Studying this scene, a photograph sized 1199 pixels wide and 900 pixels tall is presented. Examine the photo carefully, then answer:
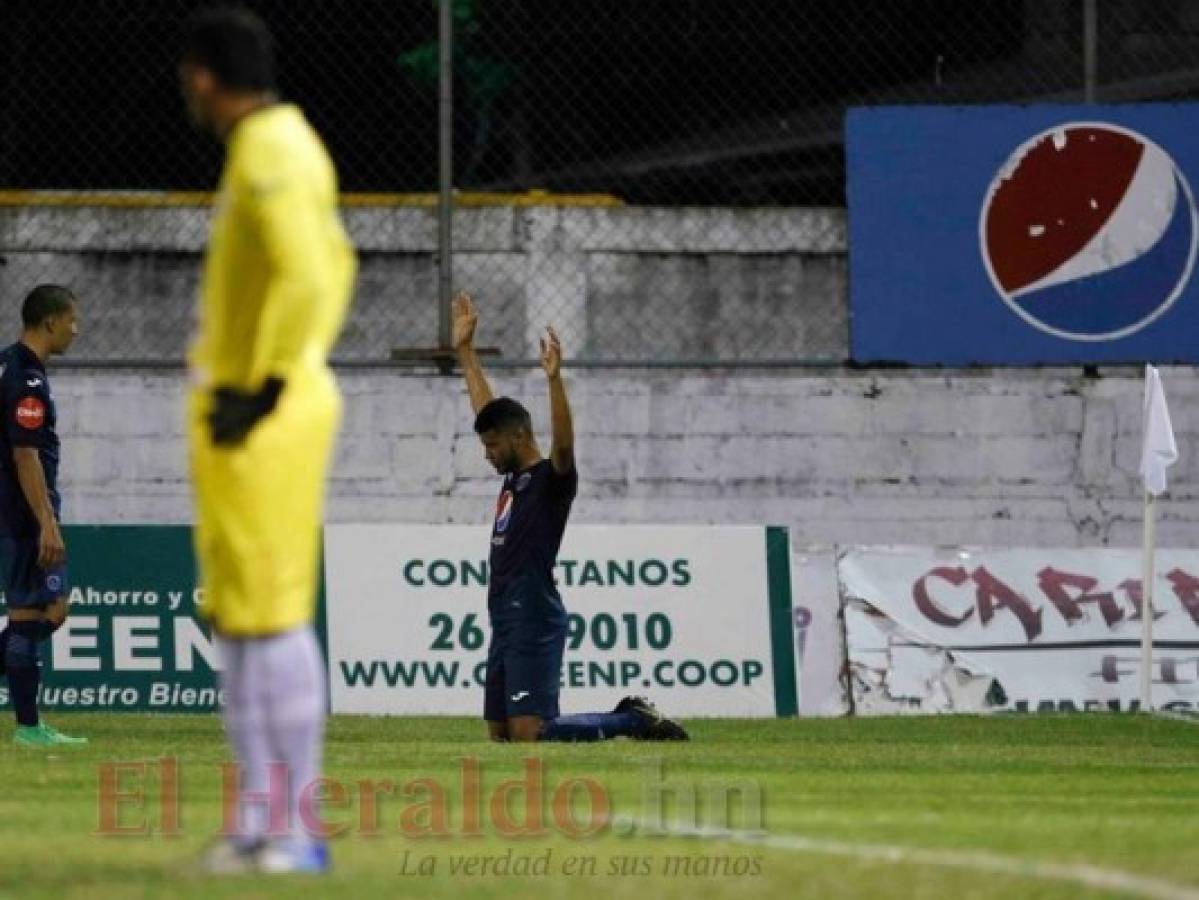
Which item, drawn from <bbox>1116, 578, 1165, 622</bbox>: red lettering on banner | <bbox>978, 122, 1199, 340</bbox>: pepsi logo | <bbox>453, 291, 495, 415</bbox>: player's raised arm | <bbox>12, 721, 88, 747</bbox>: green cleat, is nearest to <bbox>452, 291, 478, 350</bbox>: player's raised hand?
<bbox>453, 291, 495, 415</bbox>: player's raised arm

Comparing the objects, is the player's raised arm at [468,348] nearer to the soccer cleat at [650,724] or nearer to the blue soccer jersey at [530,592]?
the blue soccer jersey at [530,592]

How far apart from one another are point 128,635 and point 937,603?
4935 mm

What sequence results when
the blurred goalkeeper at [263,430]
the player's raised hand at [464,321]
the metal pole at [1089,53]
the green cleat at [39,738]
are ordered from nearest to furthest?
the blurred goalkeeper at [263,430] → the green cleat at [39,738] → the player's raised hand at [464,321] → the metal pole at [1089,53]

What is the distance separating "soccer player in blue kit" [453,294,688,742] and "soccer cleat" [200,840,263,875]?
24.9 feet

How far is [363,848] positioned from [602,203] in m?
13.0

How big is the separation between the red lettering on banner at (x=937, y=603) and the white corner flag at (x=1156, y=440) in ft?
4.28

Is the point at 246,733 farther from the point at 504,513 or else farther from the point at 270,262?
the point at 504,513

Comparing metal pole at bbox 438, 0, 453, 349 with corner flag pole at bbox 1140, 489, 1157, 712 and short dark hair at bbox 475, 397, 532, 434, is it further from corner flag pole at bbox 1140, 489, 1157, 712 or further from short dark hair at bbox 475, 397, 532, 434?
short dark hair at bbox 475, 397, 532, 434

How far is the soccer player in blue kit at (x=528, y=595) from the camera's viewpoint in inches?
570

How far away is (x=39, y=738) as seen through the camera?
1383cm

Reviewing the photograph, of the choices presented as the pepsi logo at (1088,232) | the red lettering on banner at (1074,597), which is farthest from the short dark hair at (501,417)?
the pepsi logo at (1088,232)

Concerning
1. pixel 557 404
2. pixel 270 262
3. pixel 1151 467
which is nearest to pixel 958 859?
pixel 270 262

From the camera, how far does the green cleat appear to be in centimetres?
1369

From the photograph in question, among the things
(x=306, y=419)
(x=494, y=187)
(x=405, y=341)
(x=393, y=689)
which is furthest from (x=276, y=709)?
(x=494, y=187)
